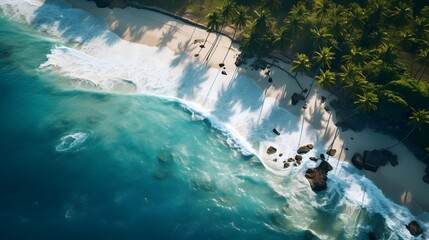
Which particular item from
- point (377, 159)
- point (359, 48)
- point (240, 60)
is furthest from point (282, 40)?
point (377, 159)

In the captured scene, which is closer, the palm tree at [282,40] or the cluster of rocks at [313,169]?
the cluster of rocks at [313,169]

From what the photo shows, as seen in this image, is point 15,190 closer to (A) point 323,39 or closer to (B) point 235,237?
(B) point 235,237

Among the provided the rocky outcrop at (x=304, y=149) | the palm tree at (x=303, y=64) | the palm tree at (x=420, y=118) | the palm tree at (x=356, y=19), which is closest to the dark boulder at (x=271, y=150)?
the rocky outcrop at (x=304, y=149)

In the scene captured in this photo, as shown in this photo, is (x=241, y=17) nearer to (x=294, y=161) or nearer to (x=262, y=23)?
(x=262, y=23)

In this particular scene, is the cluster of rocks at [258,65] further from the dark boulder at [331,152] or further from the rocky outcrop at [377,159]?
the rocky outcrop at [377,159]

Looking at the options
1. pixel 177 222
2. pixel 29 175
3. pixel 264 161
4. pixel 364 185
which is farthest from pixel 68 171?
pixel 364 185

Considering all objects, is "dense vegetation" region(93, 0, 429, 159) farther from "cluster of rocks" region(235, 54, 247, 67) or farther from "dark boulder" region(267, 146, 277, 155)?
"dark boulder" region(267, 146, 277, 155)
